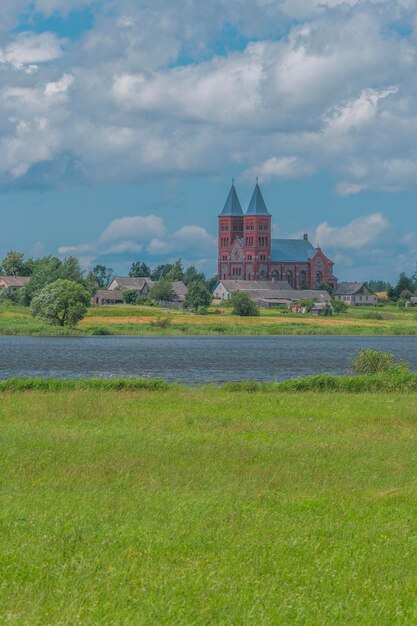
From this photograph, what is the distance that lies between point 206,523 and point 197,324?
122988 millimetres

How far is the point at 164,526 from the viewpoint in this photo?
44.7ft

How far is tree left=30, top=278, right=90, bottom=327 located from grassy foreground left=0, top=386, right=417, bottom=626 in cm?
9743

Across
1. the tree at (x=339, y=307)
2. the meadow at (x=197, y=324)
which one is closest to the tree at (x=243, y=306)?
the meadow at (x=197, y=324)

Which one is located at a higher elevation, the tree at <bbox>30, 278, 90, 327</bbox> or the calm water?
the tree at <bbox>30, 278, 90, 327</bbox>

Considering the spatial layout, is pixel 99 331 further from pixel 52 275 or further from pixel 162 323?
pixel 52 275

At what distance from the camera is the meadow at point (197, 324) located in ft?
408

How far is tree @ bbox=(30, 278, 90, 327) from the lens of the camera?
403 feet

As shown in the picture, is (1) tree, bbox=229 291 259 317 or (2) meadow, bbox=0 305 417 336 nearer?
(2) meadow, bbox=0 305 417 336

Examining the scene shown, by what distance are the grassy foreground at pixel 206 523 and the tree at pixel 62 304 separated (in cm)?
9743

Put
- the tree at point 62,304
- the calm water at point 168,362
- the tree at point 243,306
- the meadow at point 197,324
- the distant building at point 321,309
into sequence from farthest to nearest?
the distant building at point 321,309
the tree at point 243,306
the meadow at point 197,324
the tree at point 62,304
the calm water at point 168,362

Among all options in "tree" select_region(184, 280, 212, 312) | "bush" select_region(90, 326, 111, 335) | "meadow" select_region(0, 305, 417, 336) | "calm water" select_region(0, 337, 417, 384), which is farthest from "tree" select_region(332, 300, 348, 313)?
"calm water" select_region(0, 337, 417, 384)

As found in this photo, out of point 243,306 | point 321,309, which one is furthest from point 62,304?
point 321,309

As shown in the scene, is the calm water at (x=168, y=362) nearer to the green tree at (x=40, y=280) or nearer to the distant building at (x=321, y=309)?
the green tree at (x=40, y=280)

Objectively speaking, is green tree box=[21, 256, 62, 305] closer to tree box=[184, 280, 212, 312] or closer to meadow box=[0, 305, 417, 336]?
meadow box=[0, 305, 417, 336]
